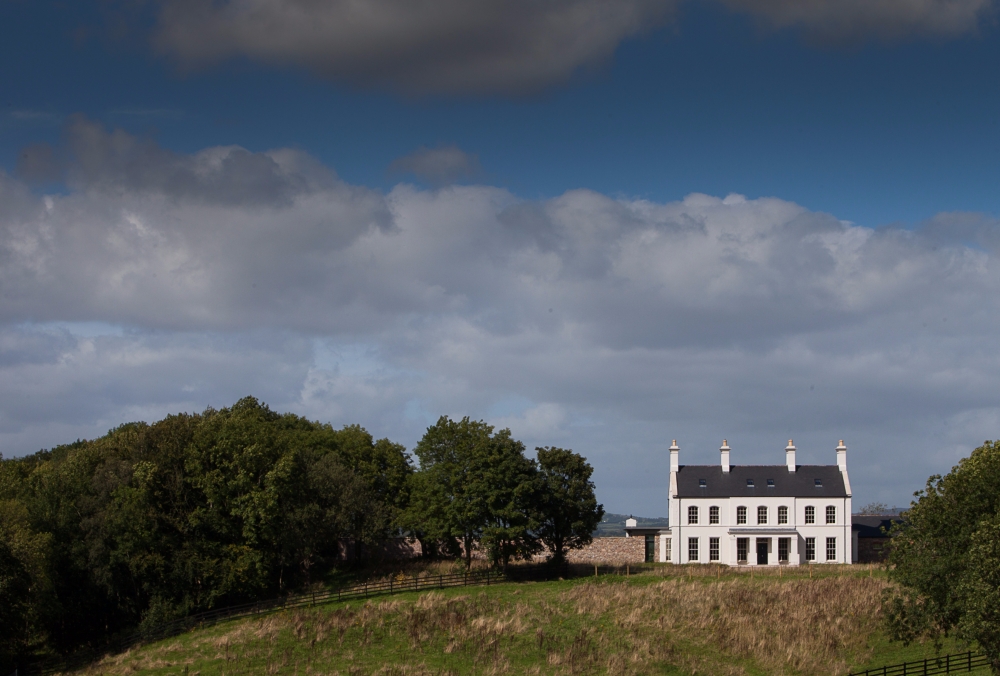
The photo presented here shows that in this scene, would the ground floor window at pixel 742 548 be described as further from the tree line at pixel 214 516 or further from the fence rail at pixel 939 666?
the fence rail at pixel 939 666

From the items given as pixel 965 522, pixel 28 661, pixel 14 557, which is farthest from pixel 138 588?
pixel 965 522

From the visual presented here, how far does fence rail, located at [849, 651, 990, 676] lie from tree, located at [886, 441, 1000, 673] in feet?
3.17

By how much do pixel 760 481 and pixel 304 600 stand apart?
33142 millimetres

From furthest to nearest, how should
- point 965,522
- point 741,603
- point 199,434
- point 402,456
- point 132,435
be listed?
point 402,456 → point 132,435 → point 199,434 → point 741,603 → point 965,522

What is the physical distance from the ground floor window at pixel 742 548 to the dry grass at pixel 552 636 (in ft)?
53.5

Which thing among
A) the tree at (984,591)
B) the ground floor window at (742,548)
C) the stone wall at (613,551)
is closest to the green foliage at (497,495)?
the stone wall at (613,551)

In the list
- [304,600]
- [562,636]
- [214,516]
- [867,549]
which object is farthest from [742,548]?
[214,516]

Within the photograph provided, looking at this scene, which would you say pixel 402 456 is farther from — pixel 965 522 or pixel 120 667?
pixel 965 522

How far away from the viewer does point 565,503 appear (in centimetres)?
5244

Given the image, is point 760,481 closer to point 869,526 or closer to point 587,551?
point 869,526

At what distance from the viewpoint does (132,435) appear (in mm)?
50062

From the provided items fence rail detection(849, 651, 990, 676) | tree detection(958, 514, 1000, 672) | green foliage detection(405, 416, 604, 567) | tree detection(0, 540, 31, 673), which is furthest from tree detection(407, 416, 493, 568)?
tree detection(958, 514, 1000, 672)

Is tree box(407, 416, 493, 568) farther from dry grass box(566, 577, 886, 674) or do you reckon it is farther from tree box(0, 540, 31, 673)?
tree box(0, 540, 31, 673)

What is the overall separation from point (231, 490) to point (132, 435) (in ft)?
28.3
